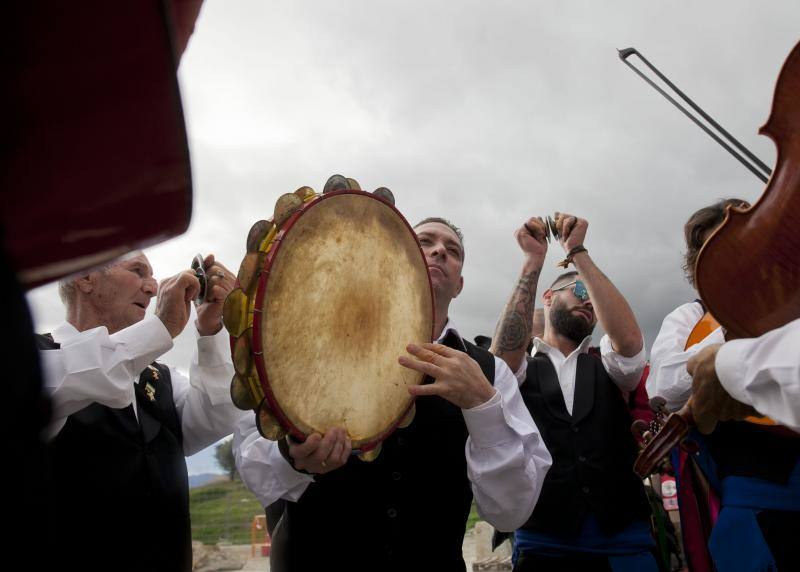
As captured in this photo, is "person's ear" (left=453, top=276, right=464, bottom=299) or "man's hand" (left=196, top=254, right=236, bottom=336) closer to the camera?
"man's hand" (left=196, top=254, right=236, bottom=336)

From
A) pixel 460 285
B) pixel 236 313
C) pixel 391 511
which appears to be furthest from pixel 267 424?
pixel 460 285

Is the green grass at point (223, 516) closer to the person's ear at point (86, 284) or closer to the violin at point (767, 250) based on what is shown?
the person's ear at point (86, 284)

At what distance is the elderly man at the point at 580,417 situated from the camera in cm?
272

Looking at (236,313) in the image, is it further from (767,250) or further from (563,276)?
(563,276)

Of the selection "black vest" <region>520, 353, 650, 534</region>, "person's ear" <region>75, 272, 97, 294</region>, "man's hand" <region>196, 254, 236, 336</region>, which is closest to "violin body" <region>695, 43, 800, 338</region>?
"black vest" <region>520, 353, 650, 534</region>

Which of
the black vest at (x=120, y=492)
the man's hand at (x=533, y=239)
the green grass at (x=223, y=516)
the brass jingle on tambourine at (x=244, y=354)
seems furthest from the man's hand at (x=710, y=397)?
the green grass at (x=223, y=516)

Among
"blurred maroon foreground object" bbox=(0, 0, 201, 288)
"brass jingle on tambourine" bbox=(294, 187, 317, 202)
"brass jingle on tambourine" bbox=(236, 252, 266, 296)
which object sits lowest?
"brass jingle on tambourine" bbox=(236, 252, 266, 296)

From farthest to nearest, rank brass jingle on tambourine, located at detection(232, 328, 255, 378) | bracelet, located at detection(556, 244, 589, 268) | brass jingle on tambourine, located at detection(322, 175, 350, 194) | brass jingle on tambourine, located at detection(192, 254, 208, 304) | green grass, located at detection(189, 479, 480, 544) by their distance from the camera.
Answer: green grass, located at detection(189, 479, 480, 544)
bracelet, located at detection(556, 244, 589, 268)
brass jingle on tambourine, located at detection(192, 254, 208, 304)
brass jingle on tambourine, located at detection(322, 175, 350, 194)
brass jingle on tambourine, located at detection(232, 328, 255, 378)

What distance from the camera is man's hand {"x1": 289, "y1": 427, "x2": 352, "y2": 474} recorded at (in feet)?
4.92

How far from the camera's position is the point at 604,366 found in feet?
10.5

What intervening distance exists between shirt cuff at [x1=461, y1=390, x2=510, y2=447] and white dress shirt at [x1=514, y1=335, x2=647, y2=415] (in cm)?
123

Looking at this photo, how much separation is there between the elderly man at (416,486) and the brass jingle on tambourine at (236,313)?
579 mm

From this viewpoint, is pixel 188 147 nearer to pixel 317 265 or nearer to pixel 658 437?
pixel 317 265

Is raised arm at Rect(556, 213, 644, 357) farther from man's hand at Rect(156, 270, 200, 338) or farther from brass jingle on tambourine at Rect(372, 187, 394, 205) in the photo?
man's hand at Rect(156, 270, 200, 338)
